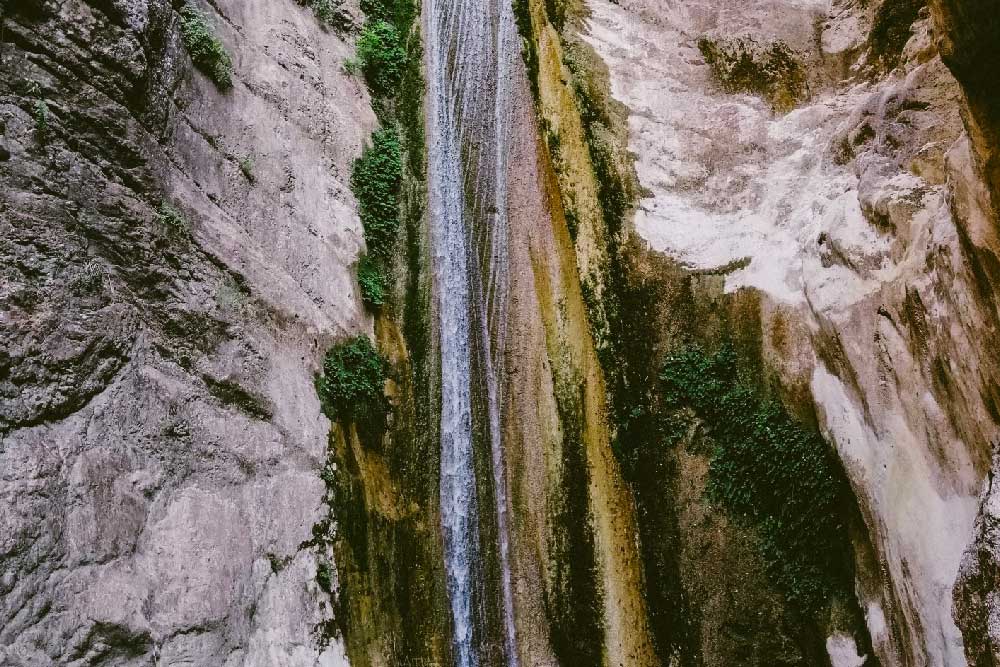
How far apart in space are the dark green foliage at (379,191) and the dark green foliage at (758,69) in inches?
206

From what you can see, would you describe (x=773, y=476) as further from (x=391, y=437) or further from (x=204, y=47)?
(x=204, y=47)

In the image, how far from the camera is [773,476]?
26.7 ft

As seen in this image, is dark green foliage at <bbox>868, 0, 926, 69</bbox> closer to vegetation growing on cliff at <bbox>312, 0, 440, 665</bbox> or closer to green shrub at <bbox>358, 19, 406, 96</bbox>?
vegetation growing on cliff at <bbox>312, 0, 440, 665</bbox>

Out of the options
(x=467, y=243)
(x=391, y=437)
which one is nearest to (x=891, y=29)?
(x=467, y=243)

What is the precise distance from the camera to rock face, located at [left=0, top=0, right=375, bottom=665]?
17.0ft

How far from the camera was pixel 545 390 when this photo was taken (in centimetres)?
977

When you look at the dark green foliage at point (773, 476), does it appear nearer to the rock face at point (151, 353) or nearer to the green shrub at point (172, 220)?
the rock face at point (151, 353)

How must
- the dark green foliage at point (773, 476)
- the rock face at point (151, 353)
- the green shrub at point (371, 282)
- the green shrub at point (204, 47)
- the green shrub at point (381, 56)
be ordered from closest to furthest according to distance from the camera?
the rock face at point (151, 353) < the dark green foliage at point (773, 476) < the green shrub at point (204, 47) < the green shrub at point (371, 282) < the green shrub at point (381, 56)

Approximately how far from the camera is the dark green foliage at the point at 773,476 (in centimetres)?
773

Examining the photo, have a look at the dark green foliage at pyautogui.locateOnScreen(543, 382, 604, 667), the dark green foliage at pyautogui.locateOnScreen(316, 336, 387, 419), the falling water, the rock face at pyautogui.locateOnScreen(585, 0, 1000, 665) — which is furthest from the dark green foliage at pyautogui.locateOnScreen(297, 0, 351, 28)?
the dark green foliage at pyautogui.locateOnScreen(543, 382, 604, 667)

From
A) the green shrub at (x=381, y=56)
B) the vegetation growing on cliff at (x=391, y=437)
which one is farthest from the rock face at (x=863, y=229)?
the vegetation growing on cliff at (x=391, y=437)

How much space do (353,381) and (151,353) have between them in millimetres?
2905

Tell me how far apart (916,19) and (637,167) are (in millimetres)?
3773

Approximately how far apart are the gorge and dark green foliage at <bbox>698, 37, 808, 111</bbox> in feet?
0.21
